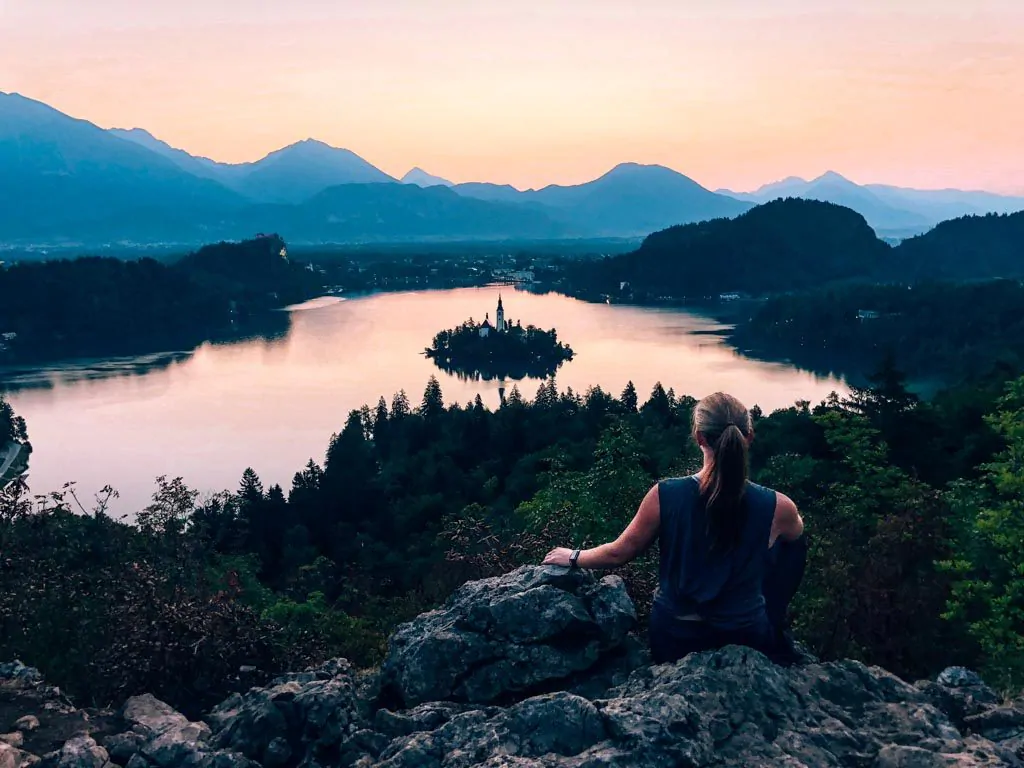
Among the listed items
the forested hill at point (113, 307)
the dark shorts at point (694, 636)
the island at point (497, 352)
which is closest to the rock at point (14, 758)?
the dark shorts at point (694, 636)

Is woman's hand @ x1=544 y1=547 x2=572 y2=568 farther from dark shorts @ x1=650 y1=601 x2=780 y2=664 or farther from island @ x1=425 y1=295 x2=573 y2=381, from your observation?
island @ x1=425 y1=295 x2=573 y2=381

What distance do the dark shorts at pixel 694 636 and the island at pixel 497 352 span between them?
70.2 m

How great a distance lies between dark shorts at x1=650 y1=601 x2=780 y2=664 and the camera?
3.61 metres

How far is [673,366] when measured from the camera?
68938mm

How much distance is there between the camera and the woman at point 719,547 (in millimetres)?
3262

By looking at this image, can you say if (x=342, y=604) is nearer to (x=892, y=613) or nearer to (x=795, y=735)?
(x=892, y=613)

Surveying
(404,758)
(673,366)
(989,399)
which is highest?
(404,758)

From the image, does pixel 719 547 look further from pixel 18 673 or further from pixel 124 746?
pixel 18 673

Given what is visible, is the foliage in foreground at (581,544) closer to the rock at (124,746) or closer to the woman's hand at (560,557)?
the rock at (124,746)

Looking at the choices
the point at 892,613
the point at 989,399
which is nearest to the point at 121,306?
the point at 989,399

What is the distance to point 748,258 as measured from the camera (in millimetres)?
144000

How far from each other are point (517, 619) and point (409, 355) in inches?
A: 2980

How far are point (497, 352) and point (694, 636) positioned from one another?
77.7m

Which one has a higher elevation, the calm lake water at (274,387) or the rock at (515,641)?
the rock at (515,641)
